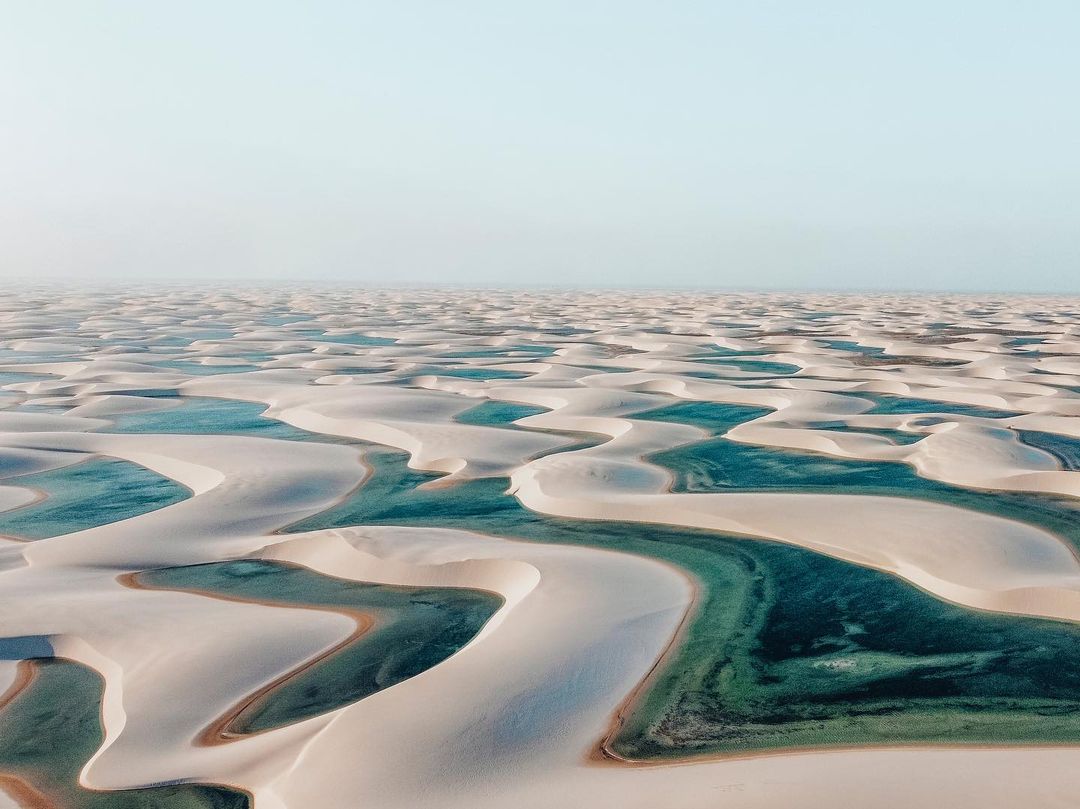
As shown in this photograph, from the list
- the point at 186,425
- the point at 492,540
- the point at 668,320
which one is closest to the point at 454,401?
the point at 186,425

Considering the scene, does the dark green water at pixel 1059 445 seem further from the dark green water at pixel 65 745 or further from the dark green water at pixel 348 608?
the dark green water at pixel 65 745

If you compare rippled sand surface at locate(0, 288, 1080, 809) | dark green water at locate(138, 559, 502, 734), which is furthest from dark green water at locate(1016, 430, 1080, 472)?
dark green water at locate(138, 559, 502, 734)

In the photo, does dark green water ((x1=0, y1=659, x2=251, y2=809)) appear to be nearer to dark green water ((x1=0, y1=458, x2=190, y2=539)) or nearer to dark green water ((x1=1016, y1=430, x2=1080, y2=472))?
dark green water ((x1=0, y1=458, x2=190, y2=539))

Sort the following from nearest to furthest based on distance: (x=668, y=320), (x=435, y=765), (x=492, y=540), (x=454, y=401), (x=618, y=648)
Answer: (x=435, y=765)
(x=618, y=648)
(x=492, y=540)
(x=454, y=401)
(x=668, y=320)

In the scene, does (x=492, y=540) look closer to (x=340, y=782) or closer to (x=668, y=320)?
(x=340, y=782)

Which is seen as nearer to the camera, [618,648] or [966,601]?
[618,648]

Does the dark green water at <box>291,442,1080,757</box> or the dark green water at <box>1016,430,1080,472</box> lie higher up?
the dark green water at <box>1016,430,1080,472</box>

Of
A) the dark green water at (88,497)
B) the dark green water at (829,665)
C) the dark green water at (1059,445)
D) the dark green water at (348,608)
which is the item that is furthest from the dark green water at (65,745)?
the dark green water at (1059,445)
